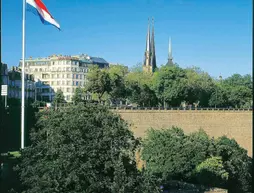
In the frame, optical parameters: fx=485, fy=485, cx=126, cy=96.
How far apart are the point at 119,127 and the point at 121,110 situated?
28.0 meters

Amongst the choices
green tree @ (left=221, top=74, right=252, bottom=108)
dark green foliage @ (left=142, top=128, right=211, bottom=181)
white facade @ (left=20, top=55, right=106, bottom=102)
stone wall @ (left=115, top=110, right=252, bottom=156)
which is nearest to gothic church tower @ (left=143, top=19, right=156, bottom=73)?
white facade @ (left=20, top=55, right=106, bottom=102)

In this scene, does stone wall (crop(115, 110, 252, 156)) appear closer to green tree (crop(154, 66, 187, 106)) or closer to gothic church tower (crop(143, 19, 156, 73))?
green tree (crop(154, 66, 187, 106))

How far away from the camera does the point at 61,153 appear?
19297 millimetres

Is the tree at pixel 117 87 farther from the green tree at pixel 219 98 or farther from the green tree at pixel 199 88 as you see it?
the green tree at pixel 219 98

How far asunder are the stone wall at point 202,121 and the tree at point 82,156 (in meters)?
27.8

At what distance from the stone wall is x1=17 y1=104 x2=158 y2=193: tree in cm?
2781

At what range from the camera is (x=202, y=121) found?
53.4m

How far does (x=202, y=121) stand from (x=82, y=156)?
35.4 m

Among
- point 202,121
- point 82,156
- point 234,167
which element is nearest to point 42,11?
point 82,156

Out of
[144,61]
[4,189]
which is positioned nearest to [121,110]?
[4,189]

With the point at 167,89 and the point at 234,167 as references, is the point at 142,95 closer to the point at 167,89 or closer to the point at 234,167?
the point at 167,89

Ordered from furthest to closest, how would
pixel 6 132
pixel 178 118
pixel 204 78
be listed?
pixel 204 78
pixel 178 118
pixel 6 132

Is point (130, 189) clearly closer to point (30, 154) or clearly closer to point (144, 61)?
point (30, 154)

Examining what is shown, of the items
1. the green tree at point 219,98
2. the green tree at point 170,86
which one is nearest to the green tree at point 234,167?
the green tree at point 170,86
